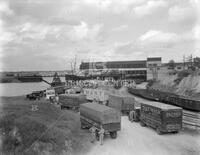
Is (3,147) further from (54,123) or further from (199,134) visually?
(199,134)

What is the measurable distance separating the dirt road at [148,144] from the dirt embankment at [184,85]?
116 ft

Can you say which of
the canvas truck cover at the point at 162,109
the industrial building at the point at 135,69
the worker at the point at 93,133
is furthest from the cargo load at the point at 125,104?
the industrial building at the point at 135,69

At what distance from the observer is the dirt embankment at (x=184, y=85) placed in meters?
63.9

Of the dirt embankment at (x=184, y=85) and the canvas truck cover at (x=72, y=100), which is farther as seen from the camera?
the dirt embankment at (x=184, y=85)

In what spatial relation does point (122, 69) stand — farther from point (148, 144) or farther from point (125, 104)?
point (148, 144)

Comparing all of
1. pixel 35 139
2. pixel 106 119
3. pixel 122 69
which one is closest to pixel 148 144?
pixel 106 119

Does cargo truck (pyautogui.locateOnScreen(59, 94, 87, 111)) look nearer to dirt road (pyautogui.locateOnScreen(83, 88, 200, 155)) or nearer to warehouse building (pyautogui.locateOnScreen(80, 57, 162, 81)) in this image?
dirt road (pyautogui.locateOnScreen(83, 88, 200, 155))

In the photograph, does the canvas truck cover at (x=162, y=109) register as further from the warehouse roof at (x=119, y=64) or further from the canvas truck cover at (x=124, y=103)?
the warehouse roof at (x=119, y=64)

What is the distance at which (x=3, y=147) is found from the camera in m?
17.8

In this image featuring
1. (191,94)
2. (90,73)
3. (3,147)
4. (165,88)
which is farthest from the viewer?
(90,73)

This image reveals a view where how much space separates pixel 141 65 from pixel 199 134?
525 ft

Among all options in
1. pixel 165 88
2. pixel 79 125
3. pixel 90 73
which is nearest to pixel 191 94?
pixel 165 88

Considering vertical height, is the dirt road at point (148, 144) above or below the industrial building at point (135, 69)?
below

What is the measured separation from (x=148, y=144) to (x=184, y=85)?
5812 cm
